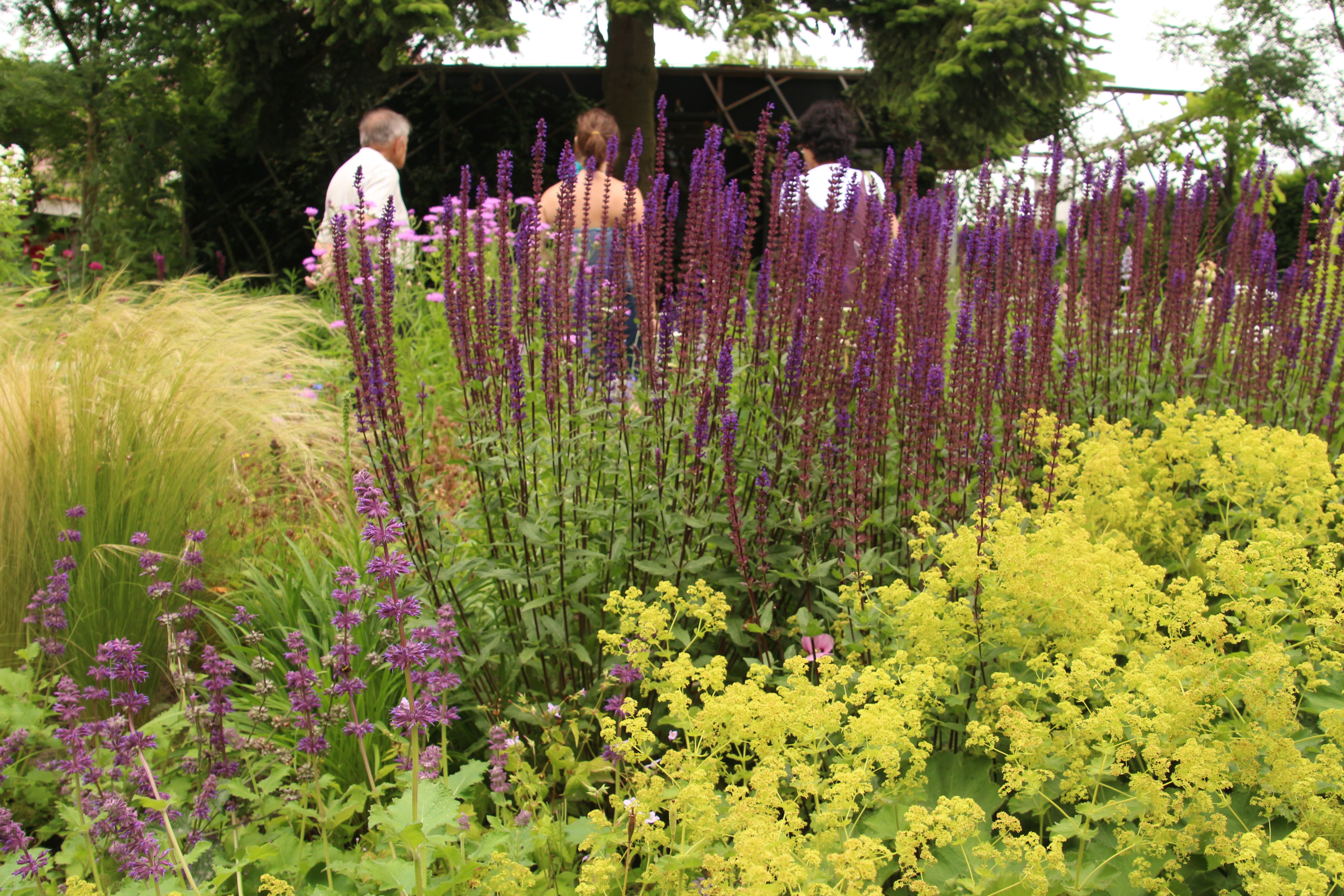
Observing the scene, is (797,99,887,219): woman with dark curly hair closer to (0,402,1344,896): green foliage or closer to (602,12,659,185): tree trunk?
(0,402,1344,896): green foliage

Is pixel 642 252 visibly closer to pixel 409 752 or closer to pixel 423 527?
pixel 423 527

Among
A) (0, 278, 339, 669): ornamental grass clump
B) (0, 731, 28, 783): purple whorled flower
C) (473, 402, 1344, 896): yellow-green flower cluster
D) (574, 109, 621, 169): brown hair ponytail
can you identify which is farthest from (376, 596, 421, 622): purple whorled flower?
(574, 109, 621, 169): brown hair ponytail

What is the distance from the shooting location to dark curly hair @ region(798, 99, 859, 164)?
18.3 feet

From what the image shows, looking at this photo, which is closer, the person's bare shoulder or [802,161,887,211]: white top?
[802,161,887,211]: white top

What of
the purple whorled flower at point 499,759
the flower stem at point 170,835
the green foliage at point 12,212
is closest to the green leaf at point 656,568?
the purple whorled flower at point 499,759

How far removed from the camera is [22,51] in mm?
13070

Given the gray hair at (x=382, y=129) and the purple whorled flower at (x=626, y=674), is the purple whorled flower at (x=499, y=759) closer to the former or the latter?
the purple whorled flower at (x=626, y=674)

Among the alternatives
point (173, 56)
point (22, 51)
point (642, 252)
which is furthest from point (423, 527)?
point (22, 51)

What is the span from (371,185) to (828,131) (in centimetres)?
294

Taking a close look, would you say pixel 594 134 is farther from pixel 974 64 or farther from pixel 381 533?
pixel 974 64

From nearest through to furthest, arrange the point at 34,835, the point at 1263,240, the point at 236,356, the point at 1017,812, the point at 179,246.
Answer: the point at 1017,812, the point at 34,835, the point at 1263,240, the point at 236,356, the point at 179,246

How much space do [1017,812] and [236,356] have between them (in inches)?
199

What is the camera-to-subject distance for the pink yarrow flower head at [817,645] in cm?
241

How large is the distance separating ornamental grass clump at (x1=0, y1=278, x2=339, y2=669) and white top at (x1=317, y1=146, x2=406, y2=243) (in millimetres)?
1524
